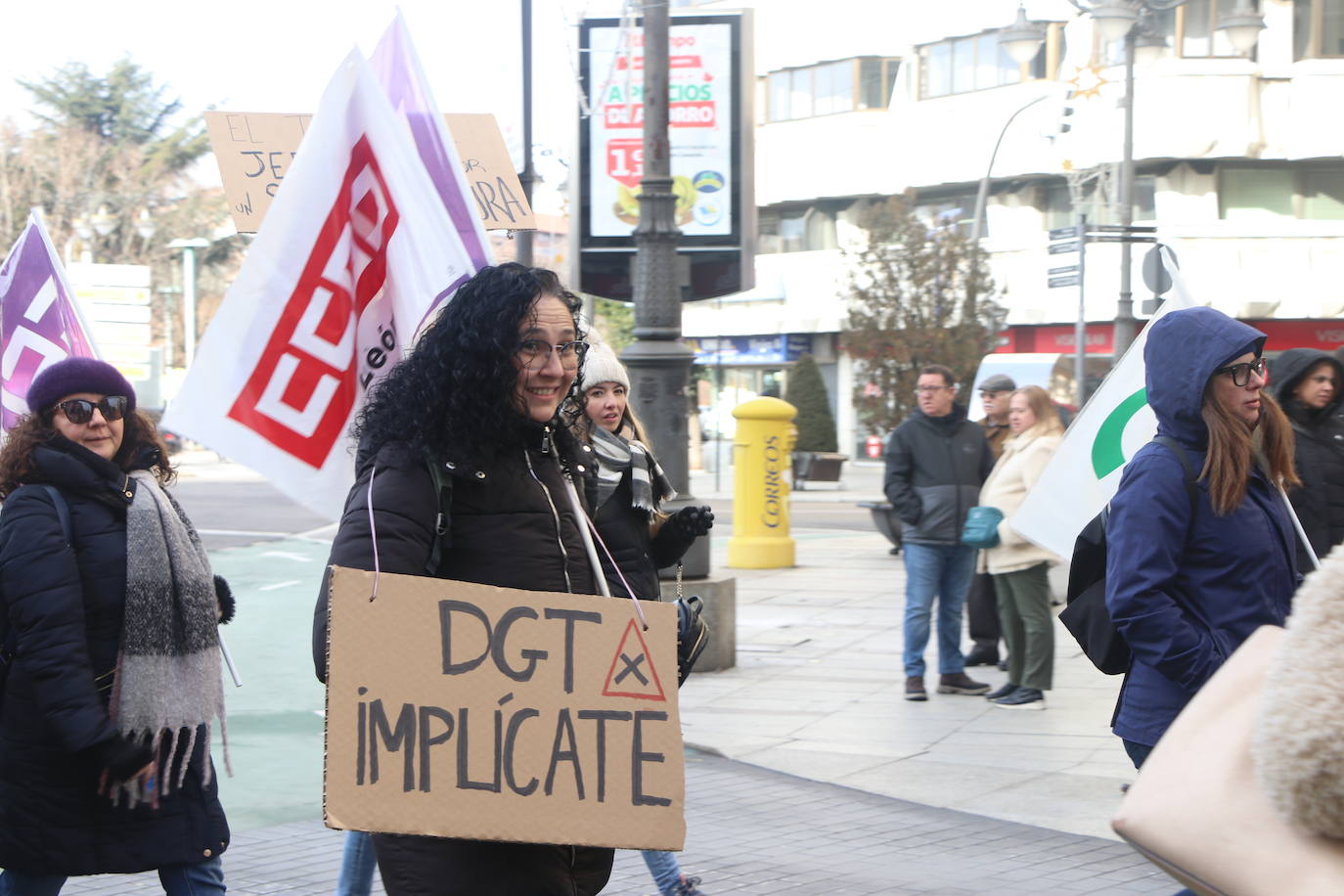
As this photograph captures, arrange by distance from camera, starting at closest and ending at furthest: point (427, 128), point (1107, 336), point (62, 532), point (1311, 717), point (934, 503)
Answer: point (1311, 717) < point (62, 532) < point (427, 128) < point (934, 503) < point (1107, 336)

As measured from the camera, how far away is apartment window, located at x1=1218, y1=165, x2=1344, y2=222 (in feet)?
113

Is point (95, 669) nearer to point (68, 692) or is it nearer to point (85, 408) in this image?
point (68, 692)

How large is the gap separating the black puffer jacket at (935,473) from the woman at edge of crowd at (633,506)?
135 inches

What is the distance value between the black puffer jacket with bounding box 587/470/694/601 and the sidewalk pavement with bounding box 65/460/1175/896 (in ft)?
4.65

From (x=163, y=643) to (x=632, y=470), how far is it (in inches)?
64.8

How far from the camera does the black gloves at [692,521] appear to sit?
4.29 meters

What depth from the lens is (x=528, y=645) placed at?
2803 millimetres

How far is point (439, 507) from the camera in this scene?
2855 millimetres

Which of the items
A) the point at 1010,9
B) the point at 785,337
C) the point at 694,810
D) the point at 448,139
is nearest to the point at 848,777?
the point at 694,810

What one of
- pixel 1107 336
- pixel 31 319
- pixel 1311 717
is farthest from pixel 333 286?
pixel 1107 336

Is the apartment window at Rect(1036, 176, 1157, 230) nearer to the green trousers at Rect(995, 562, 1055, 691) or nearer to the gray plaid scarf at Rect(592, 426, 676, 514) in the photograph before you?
the green trousers at Rect(995, 562, 1055, 691)

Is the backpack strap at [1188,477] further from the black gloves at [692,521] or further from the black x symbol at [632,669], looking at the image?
the black x symbol at [632,669]

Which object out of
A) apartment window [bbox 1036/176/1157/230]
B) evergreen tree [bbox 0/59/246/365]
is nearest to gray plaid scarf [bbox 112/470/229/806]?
apartment window [bbox 1036/176/1157/230]

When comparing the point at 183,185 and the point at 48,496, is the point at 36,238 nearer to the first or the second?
the point at 48,496
